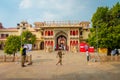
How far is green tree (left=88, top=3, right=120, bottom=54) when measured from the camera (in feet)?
115

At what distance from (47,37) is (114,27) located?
1762 inches

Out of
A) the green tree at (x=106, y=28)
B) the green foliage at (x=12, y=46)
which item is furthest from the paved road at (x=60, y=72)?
the green foliage at (x=12, y=46)

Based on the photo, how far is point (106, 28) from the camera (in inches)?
1411

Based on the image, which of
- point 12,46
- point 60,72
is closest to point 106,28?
point 12,46

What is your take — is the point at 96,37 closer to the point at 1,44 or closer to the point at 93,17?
the point at 93,17

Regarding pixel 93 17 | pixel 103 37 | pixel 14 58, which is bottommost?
pixel 14 58

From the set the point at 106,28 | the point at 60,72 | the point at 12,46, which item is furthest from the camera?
the point at 12,46

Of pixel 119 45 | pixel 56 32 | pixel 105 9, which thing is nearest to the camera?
pixel 119 45

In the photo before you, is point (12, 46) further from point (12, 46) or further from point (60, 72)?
point (60, 72)

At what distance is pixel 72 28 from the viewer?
78062 millimetres

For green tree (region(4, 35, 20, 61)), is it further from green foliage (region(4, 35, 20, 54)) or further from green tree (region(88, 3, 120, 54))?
green tree (region(88, 3, 120, 54))

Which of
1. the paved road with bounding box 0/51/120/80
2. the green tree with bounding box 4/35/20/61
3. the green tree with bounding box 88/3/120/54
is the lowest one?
the paved road with bounding box 0/51/120/80

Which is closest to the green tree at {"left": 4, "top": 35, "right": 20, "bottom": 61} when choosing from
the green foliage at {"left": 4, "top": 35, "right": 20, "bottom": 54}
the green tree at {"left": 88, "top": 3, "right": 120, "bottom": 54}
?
the green foliage at {"left": 4, "top": 35, "right": 20, "bottom": 54}

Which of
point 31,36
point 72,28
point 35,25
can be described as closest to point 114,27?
point 72,28
